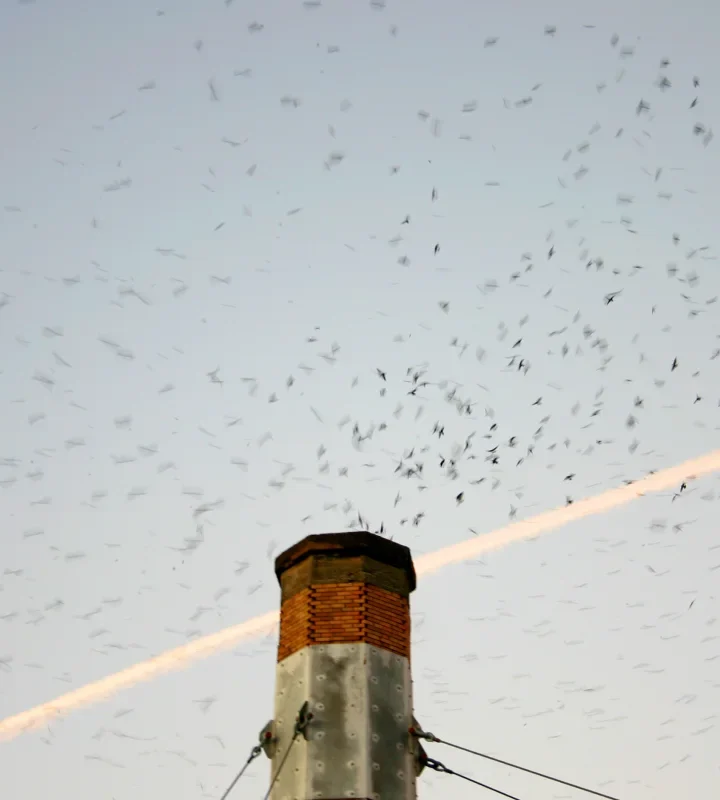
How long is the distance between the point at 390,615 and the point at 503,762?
2.34 metres

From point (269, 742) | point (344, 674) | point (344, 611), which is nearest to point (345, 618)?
point (344, 611)

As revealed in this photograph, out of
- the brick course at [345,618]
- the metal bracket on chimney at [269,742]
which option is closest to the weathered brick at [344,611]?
the brick course at [345,618]

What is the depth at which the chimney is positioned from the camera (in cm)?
1146

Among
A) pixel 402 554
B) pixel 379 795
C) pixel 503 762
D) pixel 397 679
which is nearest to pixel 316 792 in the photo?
pixel 379 795

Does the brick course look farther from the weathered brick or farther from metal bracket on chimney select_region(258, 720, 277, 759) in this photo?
metal bracket on chimney select_region(258, 720, 277, 759)

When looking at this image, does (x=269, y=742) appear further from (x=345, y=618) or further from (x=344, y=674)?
(x=345, y=618)

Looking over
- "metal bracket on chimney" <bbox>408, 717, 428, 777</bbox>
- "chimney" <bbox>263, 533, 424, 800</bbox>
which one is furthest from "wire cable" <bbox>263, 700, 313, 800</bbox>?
"metal bracket on chimney" <bbox>408, 717, 428, 777</bbox>

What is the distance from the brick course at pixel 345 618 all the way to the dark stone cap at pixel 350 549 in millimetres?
434

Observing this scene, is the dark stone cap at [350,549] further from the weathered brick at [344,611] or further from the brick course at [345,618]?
the brick course at [345,618]

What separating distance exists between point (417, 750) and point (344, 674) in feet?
4.24

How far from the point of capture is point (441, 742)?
39.9ft

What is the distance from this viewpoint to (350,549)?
12969 mm

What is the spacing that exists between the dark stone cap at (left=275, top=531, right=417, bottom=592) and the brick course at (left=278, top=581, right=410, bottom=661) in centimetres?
43

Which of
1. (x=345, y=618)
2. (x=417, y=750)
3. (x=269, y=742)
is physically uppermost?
(x=345, y=618)
